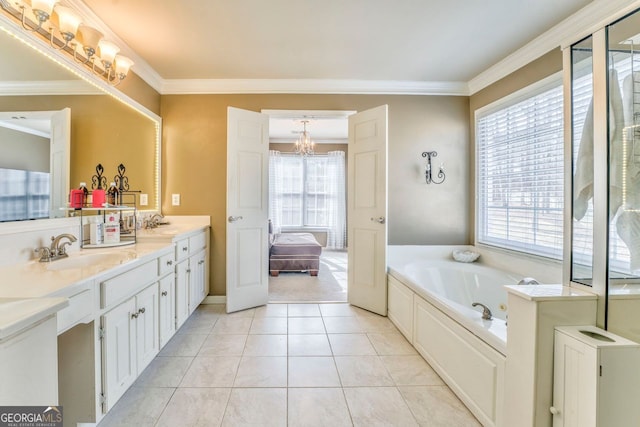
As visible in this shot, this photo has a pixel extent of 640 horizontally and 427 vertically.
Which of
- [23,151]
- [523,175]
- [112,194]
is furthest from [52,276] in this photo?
[523,175]

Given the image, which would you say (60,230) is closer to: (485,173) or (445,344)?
(445,344)

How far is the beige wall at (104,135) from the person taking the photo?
5.36 ft

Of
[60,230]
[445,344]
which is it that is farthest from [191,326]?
[445,344]

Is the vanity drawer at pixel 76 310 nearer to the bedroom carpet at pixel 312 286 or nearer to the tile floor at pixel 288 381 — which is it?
the tile floor at pixel 288 381

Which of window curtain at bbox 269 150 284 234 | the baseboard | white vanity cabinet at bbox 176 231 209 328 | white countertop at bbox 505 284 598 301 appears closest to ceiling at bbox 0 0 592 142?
white vanity cabinet at bbox 176 231 209 328

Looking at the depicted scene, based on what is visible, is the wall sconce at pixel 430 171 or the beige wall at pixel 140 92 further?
the wall sconce at pixel 430 171

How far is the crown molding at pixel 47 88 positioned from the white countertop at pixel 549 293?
263cm

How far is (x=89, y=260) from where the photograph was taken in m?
1.61

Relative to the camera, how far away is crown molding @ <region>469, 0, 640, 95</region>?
177 centimetres

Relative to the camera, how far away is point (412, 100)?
122 inches

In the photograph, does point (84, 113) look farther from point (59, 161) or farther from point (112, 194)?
point (112, 194)

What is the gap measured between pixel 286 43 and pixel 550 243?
2794 millimetres

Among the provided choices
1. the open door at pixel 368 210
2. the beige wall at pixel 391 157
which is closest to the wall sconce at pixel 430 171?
the beige wall at pixel 391 157

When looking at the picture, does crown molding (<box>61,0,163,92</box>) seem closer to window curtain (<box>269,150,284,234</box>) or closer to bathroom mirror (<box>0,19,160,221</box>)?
bathroom mirror (<box>0,19,160,221</box>)
